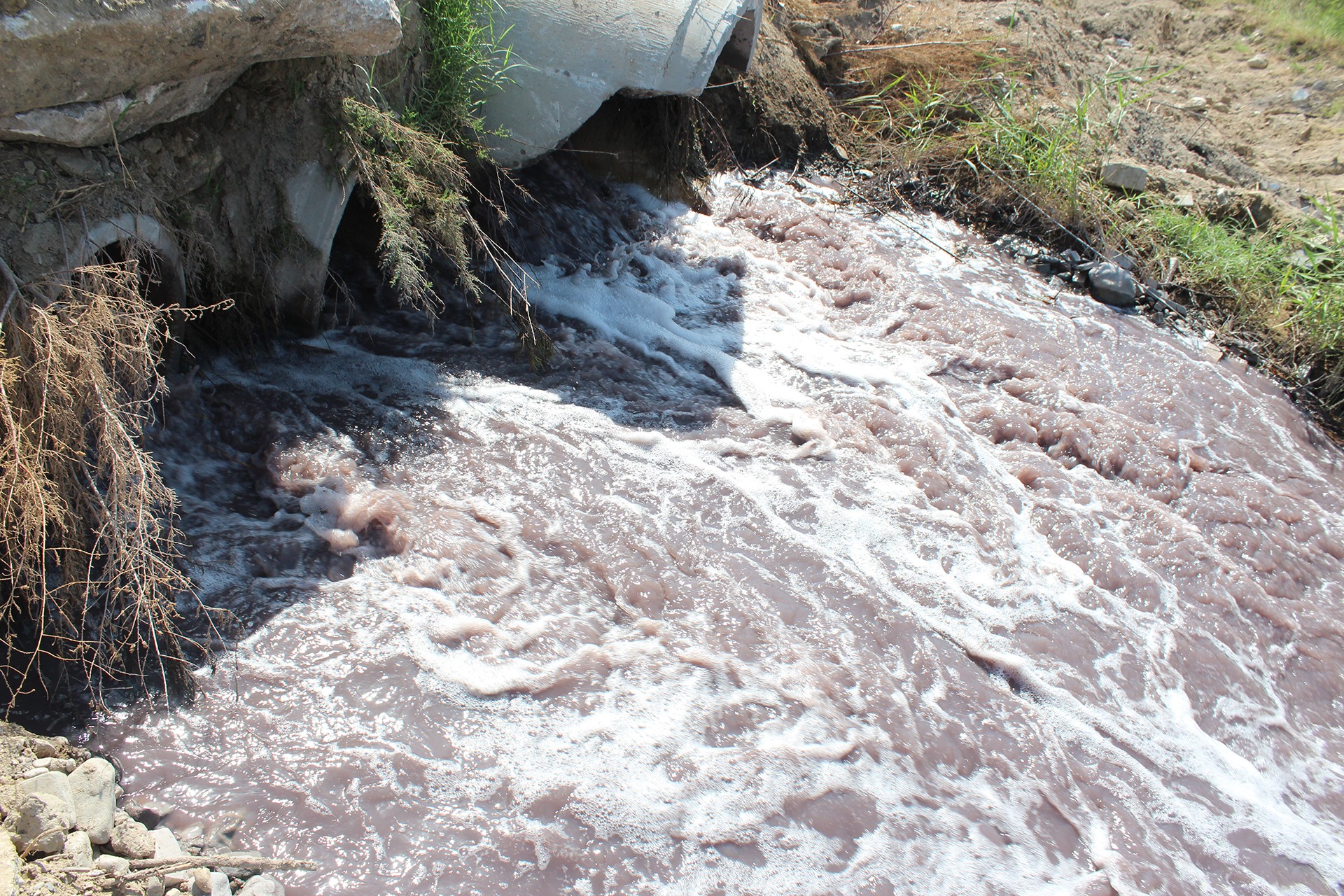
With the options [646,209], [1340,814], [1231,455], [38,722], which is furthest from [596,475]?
[1231,455]

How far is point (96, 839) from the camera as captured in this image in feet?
5.65

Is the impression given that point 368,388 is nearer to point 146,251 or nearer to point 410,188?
point 410,188

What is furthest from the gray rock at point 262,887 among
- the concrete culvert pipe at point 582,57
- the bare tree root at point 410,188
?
the concrete culvert pipe at point 582,57

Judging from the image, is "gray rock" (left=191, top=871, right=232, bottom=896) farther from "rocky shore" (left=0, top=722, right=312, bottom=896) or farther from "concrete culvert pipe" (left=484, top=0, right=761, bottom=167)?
"concrete culvert pipe" (left=484, top=0, right=761, bottom=167)

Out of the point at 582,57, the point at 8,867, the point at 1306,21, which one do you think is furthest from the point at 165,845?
the point at 1306,21

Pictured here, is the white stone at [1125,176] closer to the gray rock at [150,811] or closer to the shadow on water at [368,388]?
the shadow on water at [368,388]

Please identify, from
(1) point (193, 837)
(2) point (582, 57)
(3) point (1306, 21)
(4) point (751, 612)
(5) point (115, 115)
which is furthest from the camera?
(3) point (1306, 21)

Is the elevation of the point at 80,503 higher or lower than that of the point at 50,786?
higher

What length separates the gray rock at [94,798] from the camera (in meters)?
1.73

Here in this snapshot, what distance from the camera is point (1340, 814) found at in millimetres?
2672

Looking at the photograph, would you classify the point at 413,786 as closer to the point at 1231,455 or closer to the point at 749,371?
the point at 749,371

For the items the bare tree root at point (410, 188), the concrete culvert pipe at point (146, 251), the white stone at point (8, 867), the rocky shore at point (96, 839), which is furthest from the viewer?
the bare tree root at point (410, 188)

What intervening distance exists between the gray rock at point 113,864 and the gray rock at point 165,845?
9cm

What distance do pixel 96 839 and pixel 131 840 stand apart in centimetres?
8
